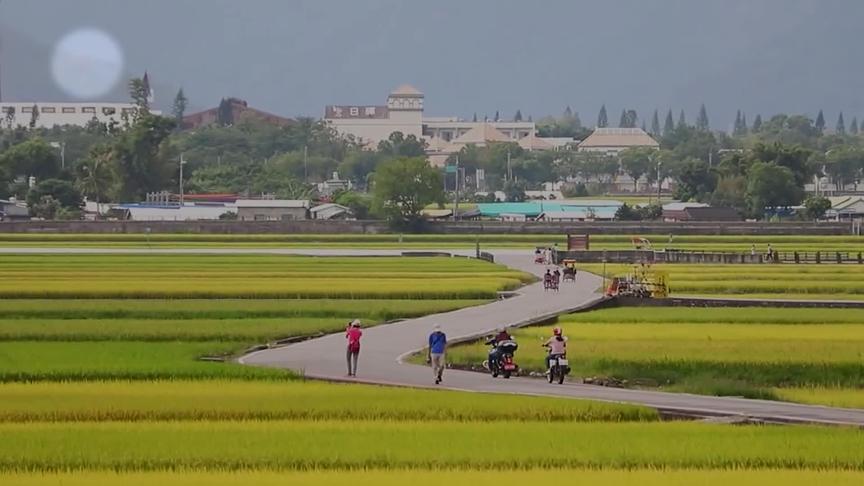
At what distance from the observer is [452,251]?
9950cm

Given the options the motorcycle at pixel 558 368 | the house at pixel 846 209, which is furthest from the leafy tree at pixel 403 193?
the motorcycle at pixel 558 368

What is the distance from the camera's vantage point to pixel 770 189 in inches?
5581

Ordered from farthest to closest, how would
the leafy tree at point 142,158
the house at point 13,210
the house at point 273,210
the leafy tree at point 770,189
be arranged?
the leafy tree at point 142,158
the house at point 273,210
the leafy tree at point 770,189
the house at point 13,210

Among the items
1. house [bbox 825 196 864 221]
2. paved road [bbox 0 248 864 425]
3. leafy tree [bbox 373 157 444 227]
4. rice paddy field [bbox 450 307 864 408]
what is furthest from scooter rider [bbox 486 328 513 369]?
house [bbox 825 196 864 221]

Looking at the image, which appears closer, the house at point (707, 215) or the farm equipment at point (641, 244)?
the farm equipment at point (641, 244)

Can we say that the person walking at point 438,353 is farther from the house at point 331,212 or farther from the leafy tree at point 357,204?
the house at point 331,212

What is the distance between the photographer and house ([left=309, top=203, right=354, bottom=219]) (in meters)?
143

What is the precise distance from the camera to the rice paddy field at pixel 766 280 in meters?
60.0

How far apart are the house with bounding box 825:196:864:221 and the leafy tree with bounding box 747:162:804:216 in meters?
3.18

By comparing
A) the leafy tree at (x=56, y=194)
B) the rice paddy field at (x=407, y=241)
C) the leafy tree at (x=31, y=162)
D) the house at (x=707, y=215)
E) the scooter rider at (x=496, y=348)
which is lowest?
the rice paddy field at (x=407, y=241)

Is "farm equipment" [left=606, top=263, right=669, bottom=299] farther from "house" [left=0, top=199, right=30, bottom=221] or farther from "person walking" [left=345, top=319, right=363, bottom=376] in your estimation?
"house" [left=0, top=199, right=30, bottom=221]

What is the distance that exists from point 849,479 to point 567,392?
9547mm

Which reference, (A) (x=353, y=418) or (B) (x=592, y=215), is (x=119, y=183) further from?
(A) (x=353, y=418)

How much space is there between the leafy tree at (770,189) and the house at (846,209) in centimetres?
318
